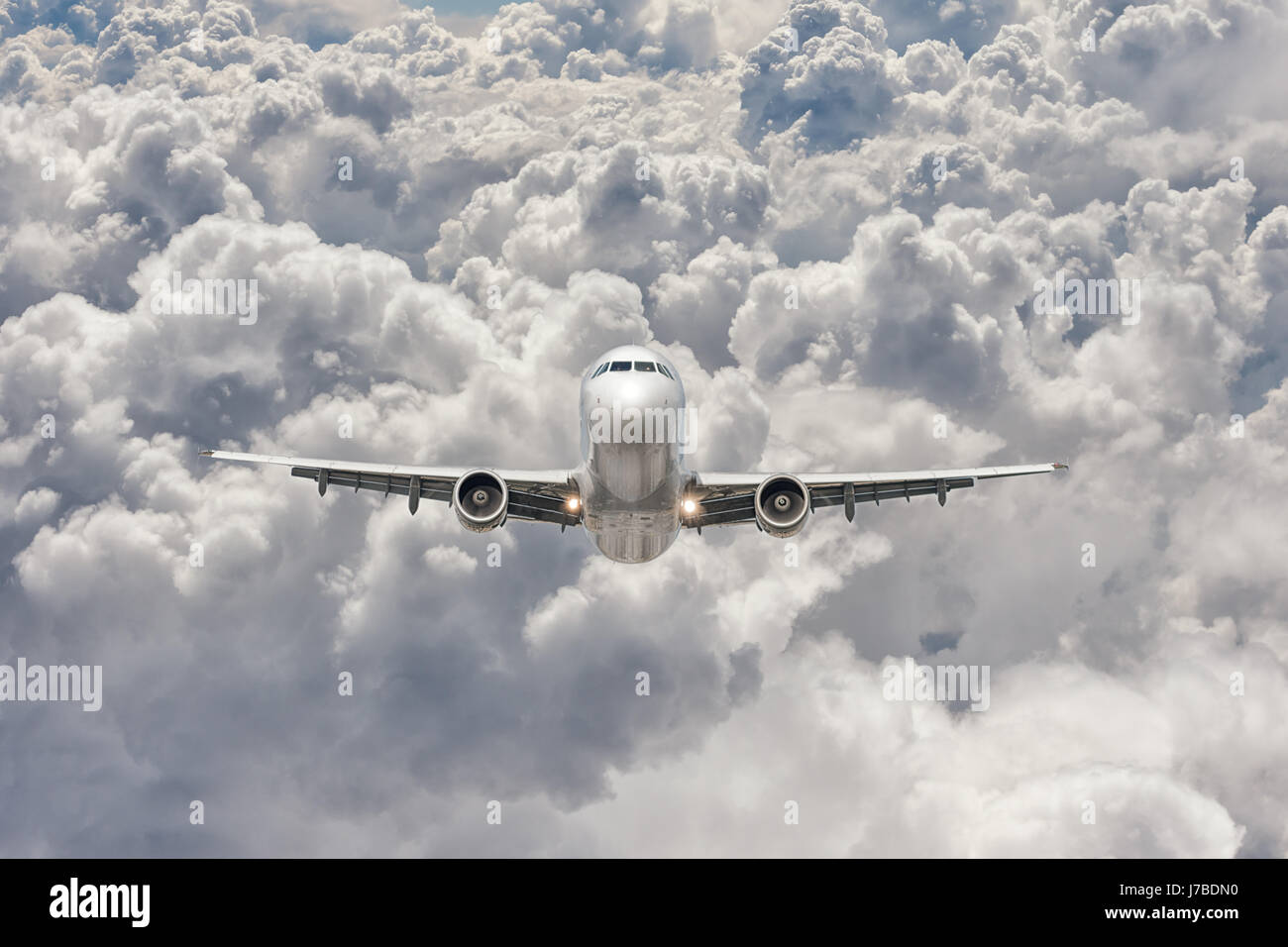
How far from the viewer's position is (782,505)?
38.9 metres

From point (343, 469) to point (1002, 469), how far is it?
1215 inches

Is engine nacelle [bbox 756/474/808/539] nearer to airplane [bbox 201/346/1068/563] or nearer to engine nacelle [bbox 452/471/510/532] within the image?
airplane [bbox 201/346/1068/563]

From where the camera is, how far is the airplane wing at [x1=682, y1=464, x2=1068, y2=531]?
42.8m

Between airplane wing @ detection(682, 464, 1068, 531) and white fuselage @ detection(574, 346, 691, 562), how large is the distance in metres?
2.12

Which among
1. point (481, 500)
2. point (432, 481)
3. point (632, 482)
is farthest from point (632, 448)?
point (432, 481)

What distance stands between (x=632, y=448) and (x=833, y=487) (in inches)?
558

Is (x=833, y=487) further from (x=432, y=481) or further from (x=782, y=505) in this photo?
(x=432, y=481)

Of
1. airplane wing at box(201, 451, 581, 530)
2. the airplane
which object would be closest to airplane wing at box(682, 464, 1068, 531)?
the airplane

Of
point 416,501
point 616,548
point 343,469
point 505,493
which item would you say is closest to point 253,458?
point 343,469

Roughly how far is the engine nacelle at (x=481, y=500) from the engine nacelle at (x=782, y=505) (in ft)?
33.2

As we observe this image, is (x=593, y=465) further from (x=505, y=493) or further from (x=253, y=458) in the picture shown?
(x=253, y=458)

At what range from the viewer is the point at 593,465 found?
3756cm

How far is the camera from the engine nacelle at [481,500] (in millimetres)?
37938
